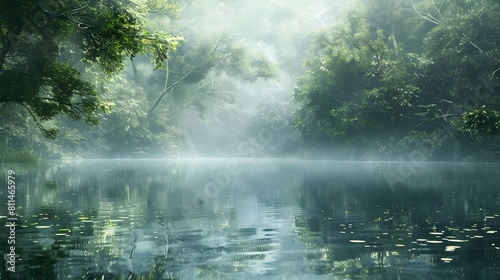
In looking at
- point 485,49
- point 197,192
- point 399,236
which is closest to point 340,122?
point 485,49

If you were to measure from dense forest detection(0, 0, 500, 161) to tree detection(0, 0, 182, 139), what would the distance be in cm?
7

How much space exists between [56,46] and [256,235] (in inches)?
746

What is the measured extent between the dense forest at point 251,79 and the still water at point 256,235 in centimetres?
587

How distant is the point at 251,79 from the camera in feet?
285

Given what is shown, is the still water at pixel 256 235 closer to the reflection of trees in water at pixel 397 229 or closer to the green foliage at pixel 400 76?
the reflection of trees in water at pixel 397 229

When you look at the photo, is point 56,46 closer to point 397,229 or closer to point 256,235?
point 256,235

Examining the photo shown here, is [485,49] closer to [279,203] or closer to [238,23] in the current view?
[279,203]

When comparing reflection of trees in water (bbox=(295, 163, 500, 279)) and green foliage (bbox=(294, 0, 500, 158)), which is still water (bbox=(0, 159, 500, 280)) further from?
green foliage (bbox=(294, 0, 500, 158))

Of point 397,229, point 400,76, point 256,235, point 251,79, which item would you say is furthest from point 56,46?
point 251,79

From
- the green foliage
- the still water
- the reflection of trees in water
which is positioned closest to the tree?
the still water

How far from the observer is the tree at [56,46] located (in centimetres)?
2444

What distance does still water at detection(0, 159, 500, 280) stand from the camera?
9898mm

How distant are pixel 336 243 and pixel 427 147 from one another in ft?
162

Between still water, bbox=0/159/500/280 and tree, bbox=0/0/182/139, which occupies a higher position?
tree, bbox=0/0/182/139
